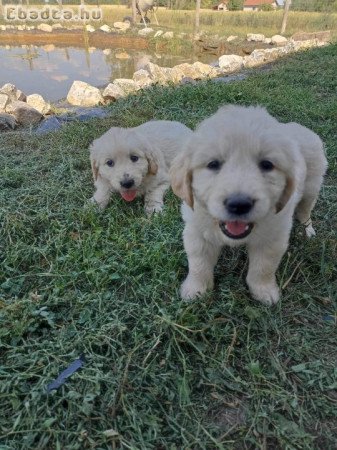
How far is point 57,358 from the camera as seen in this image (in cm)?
221

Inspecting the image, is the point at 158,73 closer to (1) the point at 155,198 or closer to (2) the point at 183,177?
(1) the point at 155,198

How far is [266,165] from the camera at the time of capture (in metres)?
2.10

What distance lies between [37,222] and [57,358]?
1.58 meters

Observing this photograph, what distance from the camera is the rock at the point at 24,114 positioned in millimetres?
7339

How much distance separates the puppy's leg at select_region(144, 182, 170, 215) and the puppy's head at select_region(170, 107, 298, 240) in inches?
62.0

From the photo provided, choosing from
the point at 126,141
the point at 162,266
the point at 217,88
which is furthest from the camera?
the point at 217,88

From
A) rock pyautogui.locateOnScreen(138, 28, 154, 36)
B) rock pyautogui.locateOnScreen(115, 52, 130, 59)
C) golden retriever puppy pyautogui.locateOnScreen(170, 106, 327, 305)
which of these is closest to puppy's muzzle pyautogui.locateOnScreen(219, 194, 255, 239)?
golden retriever puppy pyautogui.locateOnScreen(170, 106, 327, 305)

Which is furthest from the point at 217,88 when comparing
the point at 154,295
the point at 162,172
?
the point at 154,295

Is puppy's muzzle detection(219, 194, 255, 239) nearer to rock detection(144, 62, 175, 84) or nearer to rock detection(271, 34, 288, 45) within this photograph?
rock detection(144, 62, 175, 84)

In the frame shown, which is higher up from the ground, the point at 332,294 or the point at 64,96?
the point at 332,294

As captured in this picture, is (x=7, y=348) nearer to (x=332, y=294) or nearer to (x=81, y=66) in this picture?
(x=332, y=294)

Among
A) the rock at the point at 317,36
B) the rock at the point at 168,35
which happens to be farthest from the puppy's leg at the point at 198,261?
the rock at the point at 168,35

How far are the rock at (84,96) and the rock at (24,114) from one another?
5.68 ft

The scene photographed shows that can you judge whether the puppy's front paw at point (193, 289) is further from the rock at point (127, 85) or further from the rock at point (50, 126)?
the rock at point (127, 85)
